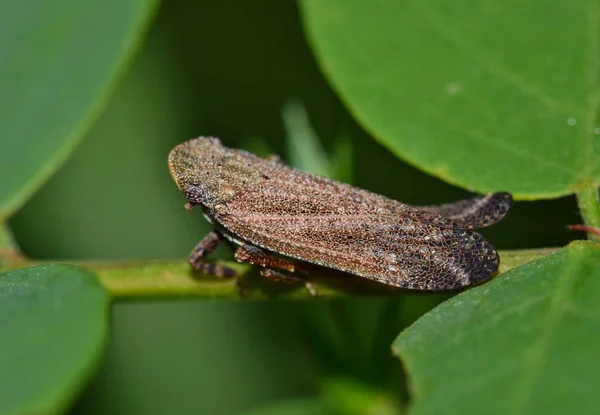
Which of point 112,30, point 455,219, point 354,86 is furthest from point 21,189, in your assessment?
point 455,219

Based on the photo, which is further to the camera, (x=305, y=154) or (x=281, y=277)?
(x=305, y=154)

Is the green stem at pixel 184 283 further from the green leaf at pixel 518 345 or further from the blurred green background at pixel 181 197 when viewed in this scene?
the blurred green background at pixel 181 197

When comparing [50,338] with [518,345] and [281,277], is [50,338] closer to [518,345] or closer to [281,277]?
[518,345]

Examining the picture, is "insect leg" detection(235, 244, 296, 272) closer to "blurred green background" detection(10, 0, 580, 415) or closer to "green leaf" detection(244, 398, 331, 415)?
"green leaf" detection(244, 398, 331, 415)

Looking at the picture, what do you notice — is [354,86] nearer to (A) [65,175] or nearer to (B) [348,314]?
(B) [348,314]

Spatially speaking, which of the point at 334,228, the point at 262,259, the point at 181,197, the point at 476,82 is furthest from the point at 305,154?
the point at 181,197

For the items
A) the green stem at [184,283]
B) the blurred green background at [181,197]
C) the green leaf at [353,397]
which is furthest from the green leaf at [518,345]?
the blurred green background at [181,197]
